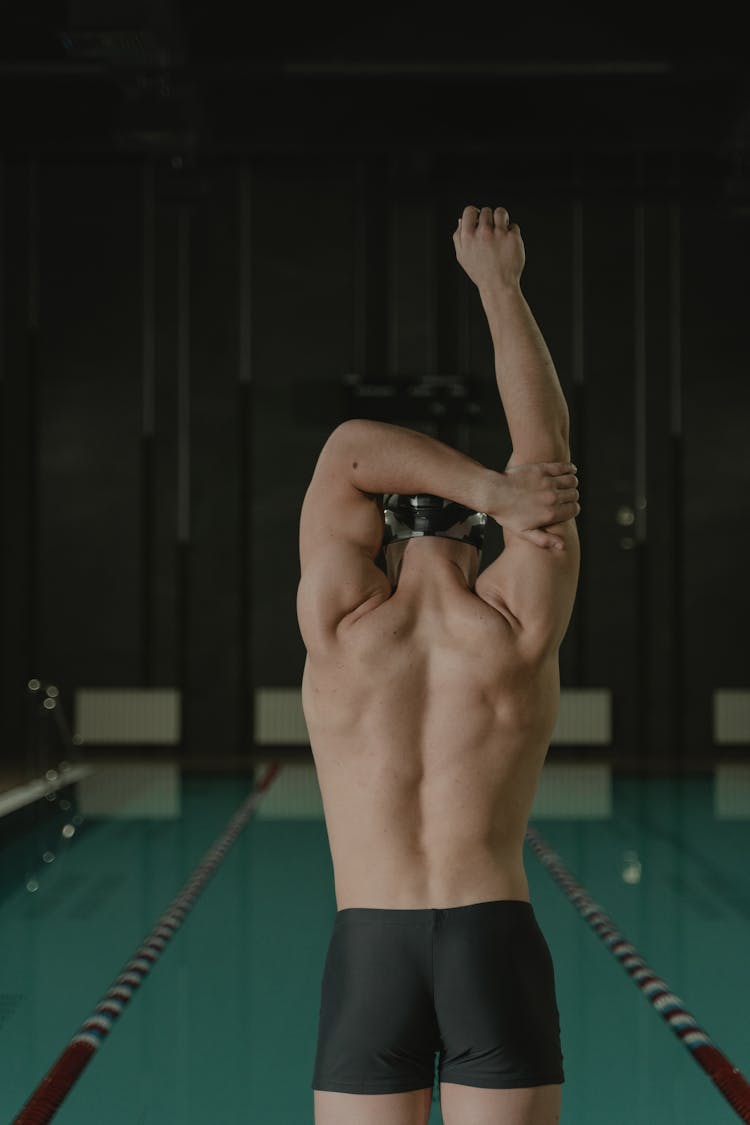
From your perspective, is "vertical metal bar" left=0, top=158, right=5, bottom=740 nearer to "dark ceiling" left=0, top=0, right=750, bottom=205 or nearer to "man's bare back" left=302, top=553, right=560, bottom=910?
"dark ceiling" left=0, top=0, right=750, bottom=205

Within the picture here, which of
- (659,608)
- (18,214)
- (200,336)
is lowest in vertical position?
(659,608)

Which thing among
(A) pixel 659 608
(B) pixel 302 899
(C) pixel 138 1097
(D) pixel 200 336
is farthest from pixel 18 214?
(C) pixel 138 1097

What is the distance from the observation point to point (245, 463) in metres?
14.5

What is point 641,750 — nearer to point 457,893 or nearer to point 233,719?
point 233,719

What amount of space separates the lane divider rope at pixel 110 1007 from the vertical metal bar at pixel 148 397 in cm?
646

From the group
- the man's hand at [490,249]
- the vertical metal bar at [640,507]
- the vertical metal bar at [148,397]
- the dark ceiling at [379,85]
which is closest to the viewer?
the man's hand at [490,249]

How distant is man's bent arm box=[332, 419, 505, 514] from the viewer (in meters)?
1.65

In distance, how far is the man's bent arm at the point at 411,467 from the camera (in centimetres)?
165

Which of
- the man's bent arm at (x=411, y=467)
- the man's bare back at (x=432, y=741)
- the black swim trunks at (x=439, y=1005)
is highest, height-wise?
the man's bent arm at (x=411, y=467)

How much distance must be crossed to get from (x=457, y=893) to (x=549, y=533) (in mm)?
462

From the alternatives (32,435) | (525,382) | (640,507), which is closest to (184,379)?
(32,435)

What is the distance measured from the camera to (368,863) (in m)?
1.69

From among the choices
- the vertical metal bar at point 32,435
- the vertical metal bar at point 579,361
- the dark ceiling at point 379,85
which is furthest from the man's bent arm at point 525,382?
the vertical metal bar at point 32,435

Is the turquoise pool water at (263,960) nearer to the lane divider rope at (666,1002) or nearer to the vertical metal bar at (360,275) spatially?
the lane divider rope at (666,1002)
